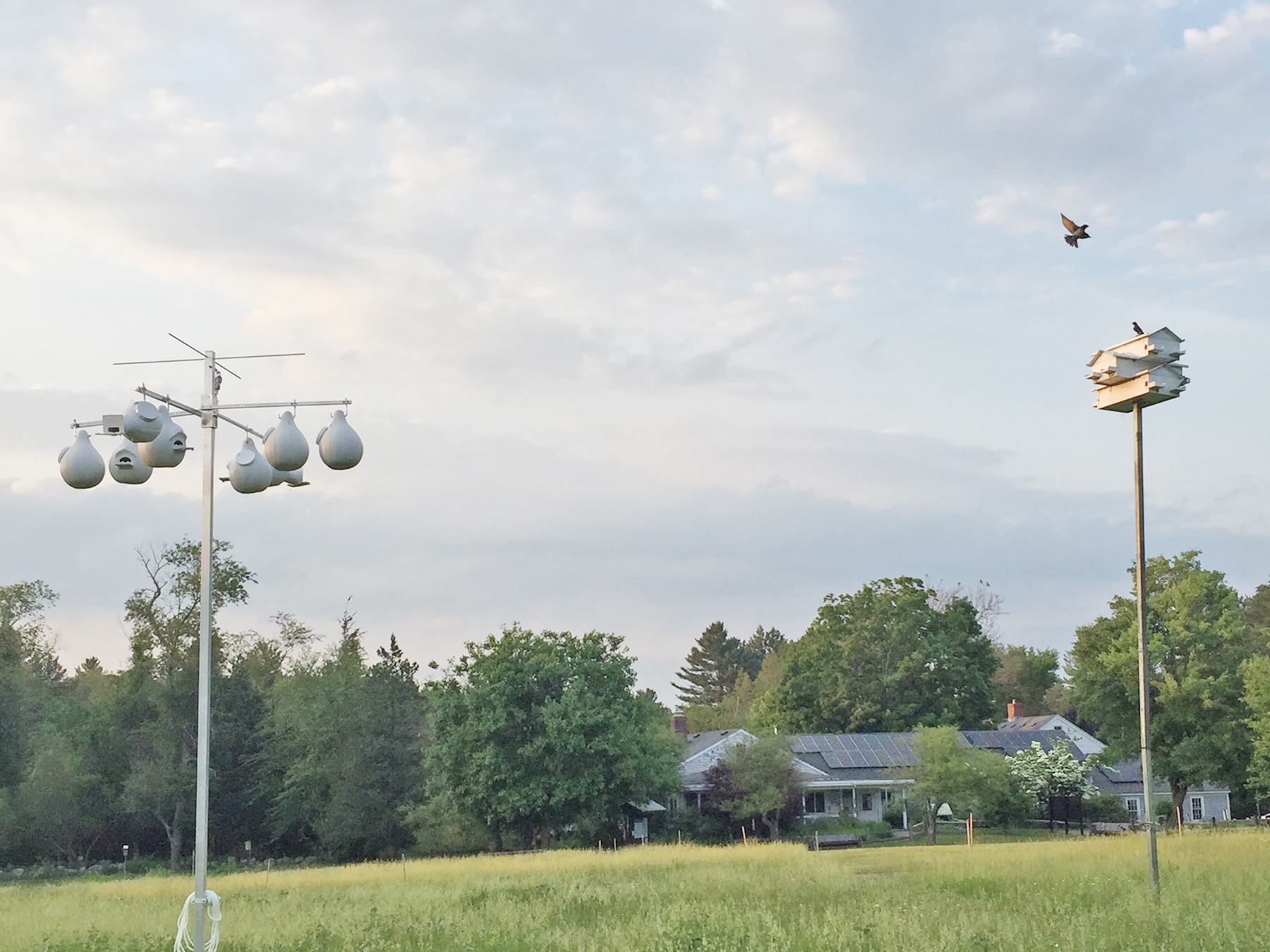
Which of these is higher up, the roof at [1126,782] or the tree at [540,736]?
the tree at [540,736]

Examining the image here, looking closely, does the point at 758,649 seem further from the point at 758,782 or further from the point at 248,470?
the point at 248,470

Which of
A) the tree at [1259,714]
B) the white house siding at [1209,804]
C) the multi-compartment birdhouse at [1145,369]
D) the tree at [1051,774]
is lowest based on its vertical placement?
the white house siding at [1209,804]

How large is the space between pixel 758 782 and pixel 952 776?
7.73m

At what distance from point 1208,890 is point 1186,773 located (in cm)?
3569

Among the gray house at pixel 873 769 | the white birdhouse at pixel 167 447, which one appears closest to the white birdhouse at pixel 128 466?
the white birdhouse at pixel 167 447

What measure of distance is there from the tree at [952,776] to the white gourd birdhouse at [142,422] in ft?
139

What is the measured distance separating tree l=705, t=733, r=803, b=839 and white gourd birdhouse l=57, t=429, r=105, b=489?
1692 inches

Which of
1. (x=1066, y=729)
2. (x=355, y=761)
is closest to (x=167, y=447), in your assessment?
(x=355, y=761)

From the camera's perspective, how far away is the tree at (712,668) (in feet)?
428

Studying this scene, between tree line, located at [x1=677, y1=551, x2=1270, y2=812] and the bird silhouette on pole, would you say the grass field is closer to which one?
the bird silhouette on pole

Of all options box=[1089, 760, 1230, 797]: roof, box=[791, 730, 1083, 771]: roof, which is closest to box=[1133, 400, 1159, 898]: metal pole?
box=[791, 730, 1083, 771]: roof

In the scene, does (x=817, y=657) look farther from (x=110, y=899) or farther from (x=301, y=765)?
(x=110, y=899)

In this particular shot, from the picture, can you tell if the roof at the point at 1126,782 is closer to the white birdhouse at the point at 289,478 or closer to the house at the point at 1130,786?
the house at the point at 1130,786

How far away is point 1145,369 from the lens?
18.8 m
